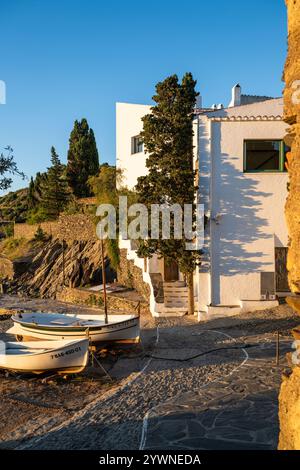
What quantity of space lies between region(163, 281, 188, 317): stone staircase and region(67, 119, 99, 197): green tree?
27.7 m

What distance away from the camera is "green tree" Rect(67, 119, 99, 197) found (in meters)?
47.0

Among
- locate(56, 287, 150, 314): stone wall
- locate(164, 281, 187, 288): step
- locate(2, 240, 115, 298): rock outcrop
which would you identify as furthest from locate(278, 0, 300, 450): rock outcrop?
locate(2, 240, 115, 298): rock outcrop

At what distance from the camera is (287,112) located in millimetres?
4309

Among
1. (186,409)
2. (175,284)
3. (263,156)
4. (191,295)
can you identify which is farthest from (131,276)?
(186,409)

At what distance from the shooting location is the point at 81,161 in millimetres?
47406

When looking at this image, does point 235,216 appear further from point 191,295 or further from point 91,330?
point 91,330

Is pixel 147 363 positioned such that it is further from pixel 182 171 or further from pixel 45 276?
Answer: pixel 45 276

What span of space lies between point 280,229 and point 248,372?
27.3ft

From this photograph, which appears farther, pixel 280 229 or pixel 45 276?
pixel 45 276

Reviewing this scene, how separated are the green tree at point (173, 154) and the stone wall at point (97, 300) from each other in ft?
16.7

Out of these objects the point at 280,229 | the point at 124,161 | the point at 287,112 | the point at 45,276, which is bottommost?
the point at 45,276

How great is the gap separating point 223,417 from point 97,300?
18.9 m

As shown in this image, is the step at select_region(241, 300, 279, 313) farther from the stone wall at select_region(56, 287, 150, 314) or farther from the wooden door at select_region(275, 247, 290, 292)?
the stone wall at select_region(56, 287, 150, 314)

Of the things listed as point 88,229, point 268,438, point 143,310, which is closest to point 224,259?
point 143,310
